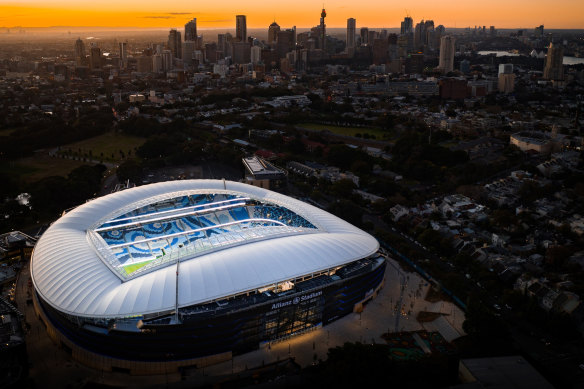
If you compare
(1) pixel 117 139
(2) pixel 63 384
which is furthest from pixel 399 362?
(1) pixel 117 139

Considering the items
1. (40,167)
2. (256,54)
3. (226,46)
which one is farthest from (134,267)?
(226,46)

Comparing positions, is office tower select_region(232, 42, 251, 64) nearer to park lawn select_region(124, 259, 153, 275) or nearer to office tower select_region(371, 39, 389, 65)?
office tower select_region(371, 39, 389, 65)

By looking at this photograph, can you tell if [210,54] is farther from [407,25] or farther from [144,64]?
[407,25]

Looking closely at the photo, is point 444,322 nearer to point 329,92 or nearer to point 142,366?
point 142,366

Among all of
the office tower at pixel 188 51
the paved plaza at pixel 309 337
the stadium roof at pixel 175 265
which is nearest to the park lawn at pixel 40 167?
the paved plaza at pixel 309 337

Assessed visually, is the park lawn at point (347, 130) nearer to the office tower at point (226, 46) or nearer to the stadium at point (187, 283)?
the stadium at point (187, 283)

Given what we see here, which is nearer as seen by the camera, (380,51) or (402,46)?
(380,51)

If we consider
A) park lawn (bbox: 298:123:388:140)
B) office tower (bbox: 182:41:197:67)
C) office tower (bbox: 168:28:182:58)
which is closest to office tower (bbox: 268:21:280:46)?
office tower (bbox: 182:41:197:67)
